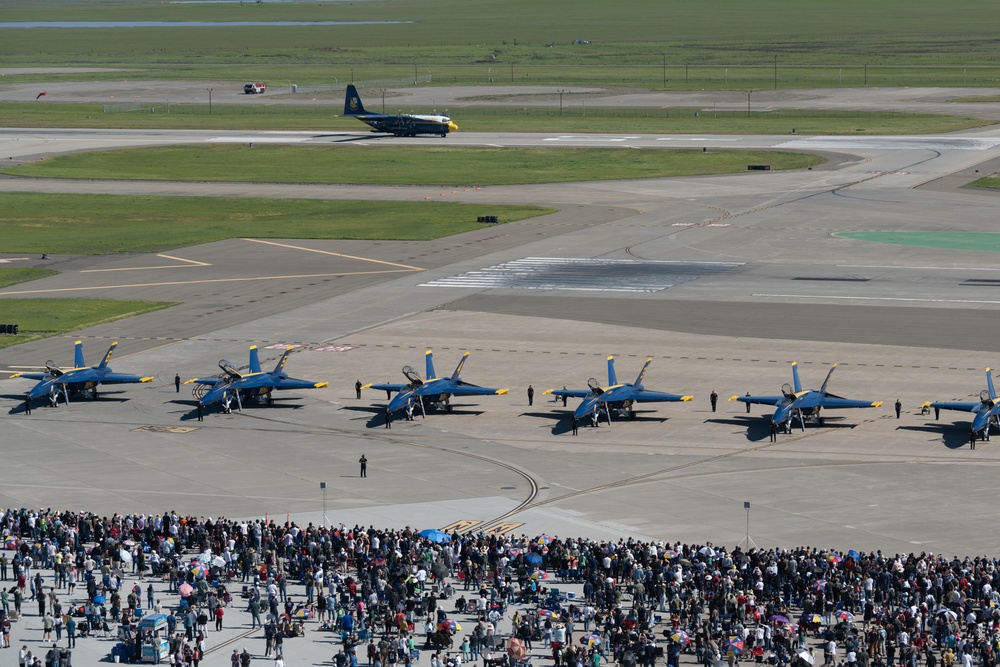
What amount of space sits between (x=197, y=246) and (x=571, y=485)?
81.3m

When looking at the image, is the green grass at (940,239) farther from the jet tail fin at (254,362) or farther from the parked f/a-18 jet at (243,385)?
the jet tail fin at (254,362)

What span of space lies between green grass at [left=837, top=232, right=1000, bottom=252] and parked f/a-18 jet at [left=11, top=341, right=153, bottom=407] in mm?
76762

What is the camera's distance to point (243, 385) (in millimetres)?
87500

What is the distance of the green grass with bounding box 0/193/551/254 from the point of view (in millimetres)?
148500

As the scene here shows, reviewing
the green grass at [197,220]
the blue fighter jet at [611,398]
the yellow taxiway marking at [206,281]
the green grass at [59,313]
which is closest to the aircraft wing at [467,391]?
the blue fighter jet at [611,398]

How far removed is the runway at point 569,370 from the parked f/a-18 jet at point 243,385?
3.35 feet

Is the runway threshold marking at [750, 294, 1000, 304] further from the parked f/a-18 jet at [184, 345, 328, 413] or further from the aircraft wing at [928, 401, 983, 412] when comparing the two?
the parked f/a-18 jet at [184, 345, 328, 413]

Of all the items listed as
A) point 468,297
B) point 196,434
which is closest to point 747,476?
point 196,434

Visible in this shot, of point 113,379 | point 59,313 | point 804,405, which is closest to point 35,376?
point 113,379

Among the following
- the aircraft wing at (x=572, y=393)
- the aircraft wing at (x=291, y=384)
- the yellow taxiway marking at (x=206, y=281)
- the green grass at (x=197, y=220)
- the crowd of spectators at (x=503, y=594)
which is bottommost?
the crowd of spectators at (x=503, y=594)

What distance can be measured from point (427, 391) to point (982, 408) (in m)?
30.5

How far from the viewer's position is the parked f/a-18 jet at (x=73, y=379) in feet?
290

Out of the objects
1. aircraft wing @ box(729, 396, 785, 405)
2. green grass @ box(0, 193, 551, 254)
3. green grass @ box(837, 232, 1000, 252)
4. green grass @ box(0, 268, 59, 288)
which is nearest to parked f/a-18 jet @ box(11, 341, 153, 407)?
aircraft wing @ box(729, 396, 785, 405)

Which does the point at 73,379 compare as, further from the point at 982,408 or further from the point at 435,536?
the point at 982,408
